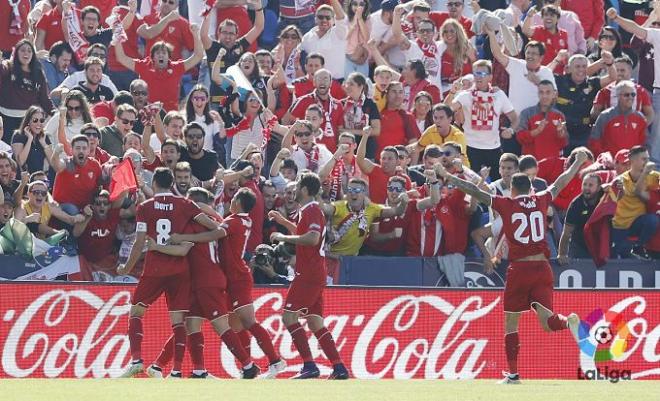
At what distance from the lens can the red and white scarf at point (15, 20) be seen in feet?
76.2

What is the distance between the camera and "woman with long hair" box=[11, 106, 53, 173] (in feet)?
67.1

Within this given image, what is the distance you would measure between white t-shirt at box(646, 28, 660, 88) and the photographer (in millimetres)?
6453

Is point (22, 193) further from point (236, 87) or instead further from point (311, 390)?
point (311, 390)

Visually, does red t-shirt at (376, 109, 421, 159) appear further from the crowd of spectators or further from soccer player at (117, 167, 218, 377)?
soccer player at (117, 167, 218, 377)

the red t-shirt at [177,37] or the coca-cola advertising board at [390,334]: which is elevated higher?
the red t-shirt at [177,37]

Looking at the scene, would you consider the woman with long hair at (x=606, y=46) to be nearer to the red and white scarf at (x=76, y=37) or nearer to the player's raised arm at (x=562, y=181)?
the player's raised arm at (x=562, y=181)

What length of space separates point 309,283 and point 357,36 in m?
6.98

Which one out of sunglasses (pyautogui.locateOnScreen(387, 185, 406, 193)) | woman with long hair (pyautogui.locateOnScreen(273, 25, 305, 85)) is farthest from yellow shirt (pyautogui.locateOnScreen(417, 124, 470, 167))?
woman with long hair (pyautogui.locateOnScreen(273, 25, 305, 85))

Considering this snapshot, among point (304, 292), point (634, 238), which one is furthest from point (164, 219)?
point (634, 238)

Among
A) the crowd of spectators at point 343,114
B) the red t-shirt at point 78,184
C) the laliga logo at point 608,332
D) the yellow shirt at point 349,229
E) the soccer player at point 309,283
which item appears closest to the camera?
the soccer player at point 309,283

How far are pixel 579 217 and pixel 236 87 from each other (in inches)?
179

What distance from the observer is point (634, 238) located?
68.0 ft

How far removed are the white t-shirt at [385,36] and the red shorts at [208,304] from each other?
7.37m

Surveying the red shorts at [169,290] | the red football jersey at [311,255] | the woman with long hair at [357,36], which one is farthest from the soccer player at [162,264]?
the woman with long hair at [357,36]
